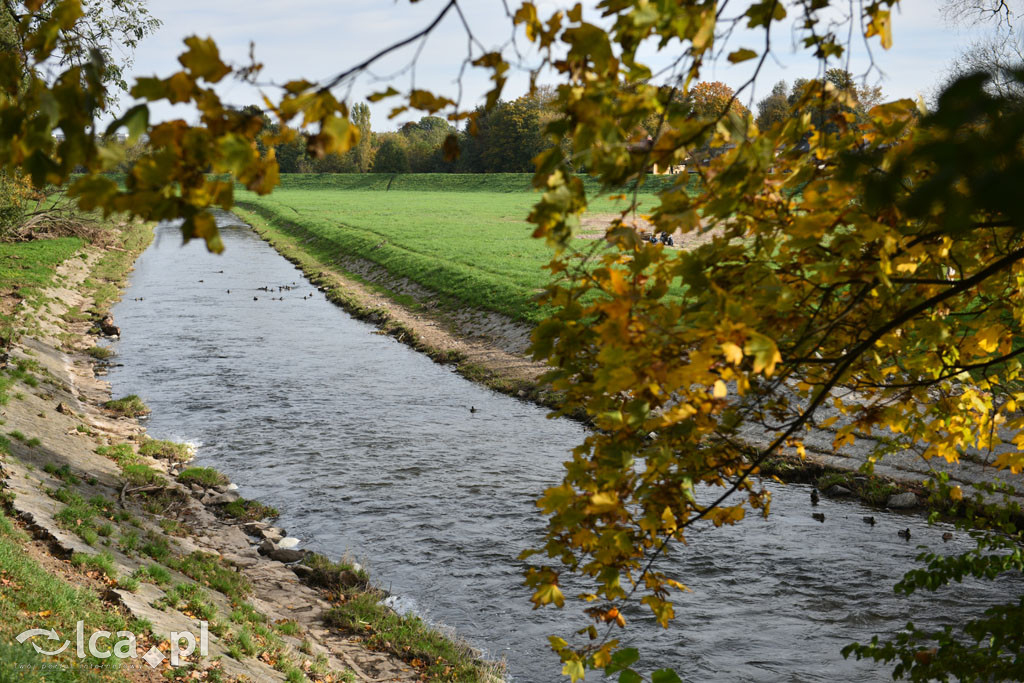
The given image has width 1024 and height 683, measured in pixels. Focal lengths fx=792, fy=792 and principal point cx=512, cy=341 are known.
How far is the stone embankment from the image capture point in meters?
8.02

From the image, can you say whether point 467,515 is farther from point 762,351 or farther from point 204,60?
point 204,60

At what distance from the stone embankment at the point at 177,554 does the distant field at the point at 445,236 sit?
442 centimetres

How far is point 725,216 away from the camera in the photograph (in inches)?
106

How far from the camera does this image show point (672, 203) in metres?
2.89

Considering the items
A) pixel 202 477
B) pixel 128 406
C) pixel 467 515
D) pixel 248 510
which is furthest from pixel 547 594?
pixel 128 406

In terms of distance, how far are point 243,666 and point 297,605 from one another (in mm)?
2445

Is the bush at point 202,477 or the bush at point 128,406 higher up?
the bush at point 128,406

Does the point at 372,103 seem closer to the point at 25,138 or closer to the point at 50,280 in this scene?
the point at 25,138

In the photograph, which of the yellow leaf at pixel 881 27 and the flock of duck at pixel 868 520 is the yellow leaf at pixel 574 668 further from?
the flock of duck at pixel 868 520

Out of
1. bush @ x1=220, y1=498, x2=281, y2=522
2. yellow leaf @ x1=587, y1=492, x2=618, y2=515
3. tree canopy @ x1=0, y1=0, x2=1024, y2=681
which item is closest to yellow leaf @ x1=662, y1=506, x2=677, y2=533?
tree canopy @ x1=0, y1=0, x2=1024, y2=681

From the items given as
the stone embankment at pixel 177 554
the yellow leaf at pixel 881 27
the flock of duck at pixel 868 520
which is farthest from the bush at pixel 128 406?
the yellow leaf at pixel 881 27

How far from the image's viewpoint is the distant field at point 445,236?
2945 centimetres

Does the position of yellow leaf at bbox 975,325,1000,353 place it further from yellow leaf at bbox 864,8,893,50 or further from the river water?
the river water

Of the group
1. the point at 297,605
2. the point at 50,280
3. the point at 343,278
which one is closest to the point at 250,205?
the point at 343,278
